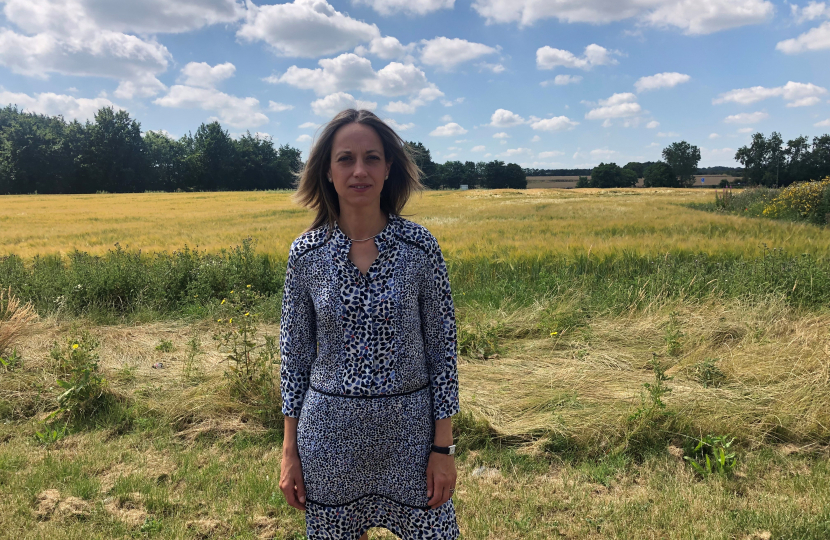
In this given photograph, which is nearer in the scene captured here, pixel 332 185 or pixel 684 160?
pixel 332 185

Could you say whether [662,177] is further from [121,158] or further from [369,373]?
[369,373]

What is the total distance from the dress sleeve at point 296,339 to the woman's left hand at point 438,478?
0.48 metres

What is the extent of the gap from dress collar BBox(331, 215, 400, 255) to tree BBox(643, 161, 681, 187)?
10027 centimetres

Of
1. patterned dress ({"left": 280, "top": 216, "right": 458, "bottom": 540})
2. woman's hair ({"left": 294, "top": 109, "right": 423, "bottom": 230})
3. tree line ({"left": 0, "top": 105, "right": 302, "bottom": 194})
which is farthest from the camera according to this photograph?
tree line ({"left": 0, "top": 105, "right": 302, "bottom": 194})

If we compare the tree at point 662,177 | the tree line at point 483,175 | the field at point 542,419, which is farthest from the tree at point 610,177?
the field at point 542,419

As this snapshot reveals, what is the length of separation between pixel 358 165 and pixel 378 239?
245 mm

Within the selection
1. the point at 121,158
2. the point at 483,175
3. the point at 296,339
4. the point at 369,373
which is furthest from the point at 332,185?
the point at 483,175

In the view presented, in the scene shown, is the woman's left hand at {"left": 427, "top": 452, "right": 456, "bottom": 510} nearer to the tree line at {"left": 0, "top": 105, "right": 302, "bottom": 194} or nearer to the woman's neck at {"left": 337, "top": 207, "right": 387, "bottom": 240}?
the woman's neck at {"left": 337, "top": 207, "right": 387, "bottom": 240}

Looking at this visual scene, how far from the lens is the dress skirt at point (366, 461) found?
5.09 feet

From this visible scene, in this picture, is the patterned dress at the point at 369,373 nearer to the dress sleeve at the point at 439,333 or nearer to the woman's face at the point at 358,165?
the dress sleeve at the point at 439,333

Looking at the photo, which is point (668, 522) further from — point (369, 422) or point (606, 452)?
point (369, 422)

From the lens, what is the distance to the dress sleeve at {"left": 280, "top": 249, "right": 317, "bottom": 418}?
5.27 feet

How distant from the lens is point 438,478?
5.23 ft

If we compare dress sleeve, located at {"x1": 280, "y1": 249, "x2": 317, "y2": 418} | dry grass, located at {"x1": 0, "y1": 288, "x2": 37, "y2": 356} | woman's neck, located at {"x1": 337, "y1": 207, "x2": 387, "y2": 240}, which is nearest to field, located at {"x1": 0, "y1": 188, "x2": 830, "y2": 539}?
dry grass, located at {"x1": 0, "y1": 288, "x2": 37, "y2": 356}
